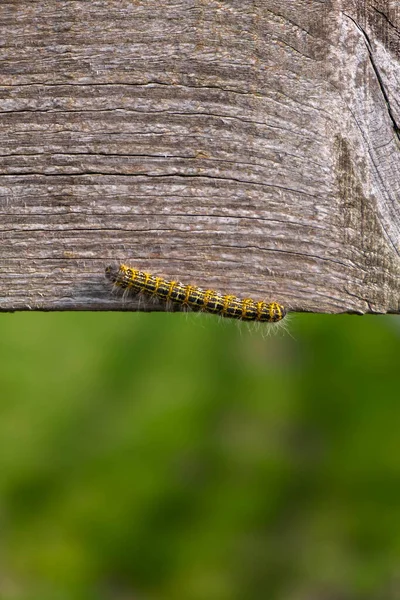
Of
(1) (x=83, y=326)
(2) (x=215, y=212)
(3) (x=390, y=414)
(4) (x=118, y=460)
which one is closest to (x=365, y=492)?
(3) (x=390, y=414)

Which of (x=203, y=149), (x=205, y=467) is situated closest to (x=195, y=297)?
(x=203, y=149)

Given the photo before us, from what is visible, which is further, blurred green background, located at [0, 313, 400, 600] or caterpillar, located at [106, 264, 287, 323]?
blurred green background, located at [0, 313, 400, 600]

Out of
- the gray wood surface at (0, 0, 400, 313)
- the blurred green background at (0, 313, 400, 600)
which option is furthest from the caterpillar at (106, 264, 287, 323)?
the blurred green background at (0, 313, 400, 600)

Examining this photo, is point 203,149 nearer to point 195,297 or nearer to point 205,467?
point 195,297

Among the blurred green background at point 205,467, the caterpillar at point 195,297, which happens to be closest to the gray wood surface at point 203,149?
the caterpillar at point 195,297

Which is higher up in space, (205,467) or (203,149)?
(203,149)

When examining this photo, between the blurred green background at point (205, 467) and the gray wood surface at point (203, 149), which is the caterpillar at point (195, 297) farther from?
the blurred green background at point (205, 467)

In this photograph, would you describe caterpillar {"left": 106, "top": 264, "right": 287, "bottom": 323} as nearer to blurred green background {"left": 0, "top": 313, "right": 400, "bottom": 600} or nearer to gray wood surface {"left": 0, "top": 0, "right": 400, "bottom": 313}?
gray wood surface {"left": 0, "top": 0, "right": 400, "bottom": 313}
